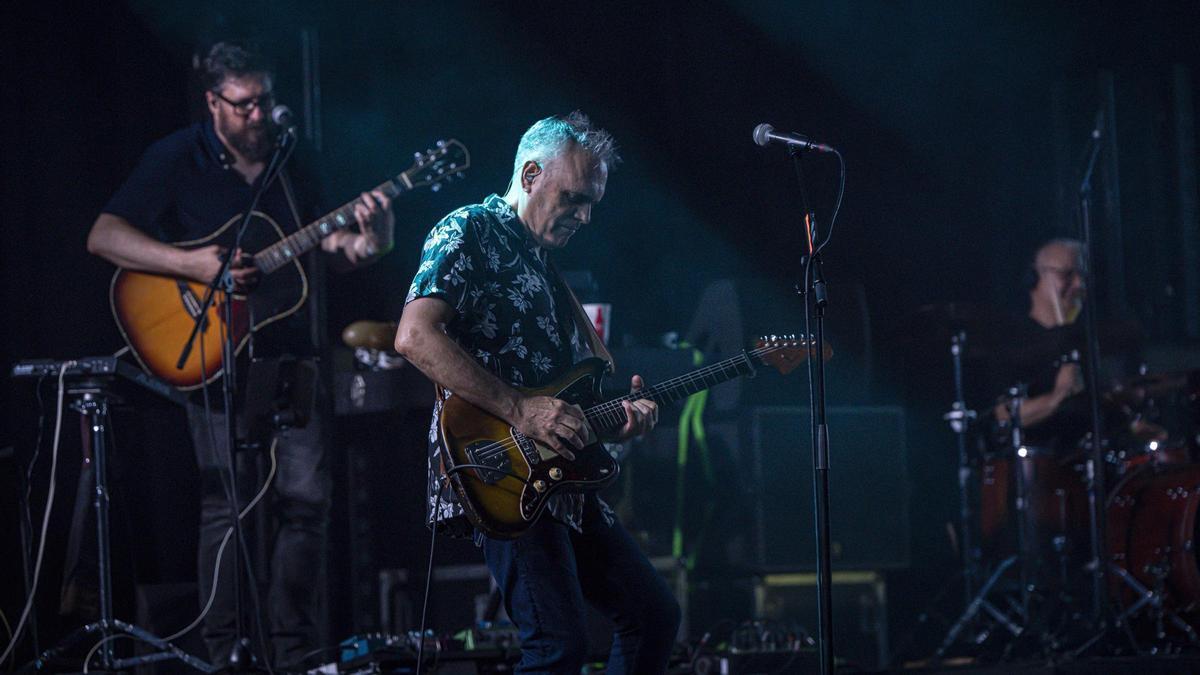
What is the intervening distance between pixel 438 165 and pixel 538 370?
1.93 metres

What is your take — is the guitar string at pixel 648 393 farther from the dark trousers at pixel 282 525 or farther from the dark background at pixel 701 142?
the dark background at pixel 701 142

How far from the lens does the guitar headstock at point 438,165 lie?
5090 mm

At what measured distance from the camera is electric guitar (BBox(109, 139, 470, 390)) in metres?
5.16

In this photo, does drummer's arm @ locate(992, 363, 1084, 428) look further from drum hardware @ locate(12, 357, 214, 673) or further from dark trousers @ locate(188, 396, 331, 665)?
drum hardware @ locate(12, 357, 214, 673)

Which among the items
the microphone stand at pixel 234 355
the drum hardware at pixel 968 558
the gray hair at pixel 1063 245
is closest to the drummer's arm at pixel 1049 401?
the drum hardware at pixel 968 558

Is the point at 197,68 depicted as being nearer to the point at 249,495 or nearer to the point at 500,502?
the point at 249,495

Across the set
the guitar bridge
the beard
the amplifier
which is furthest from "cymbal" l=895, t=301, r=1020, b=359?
the guitar bridge

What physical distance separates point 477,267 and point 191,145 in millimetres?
2609

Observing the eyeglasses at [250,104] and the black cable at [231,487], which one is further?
the eyeglasses at [250,104]

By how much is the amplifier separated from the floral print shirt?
293cm

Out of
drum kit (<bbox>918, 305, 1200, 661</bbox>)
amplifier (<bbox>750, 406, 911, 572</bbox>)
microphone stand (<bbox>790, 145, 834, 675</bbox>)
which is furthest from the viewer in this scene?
drum kit (<bbox>918, 305, 1200, 661</bbox>)

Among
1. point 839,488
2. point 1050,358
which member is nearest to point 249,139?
point 839,488

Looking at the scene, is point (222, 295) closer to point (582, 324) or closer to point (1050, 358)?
point (582, 324)

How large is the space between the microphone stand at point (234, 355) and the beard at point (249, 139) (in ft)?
0.95
